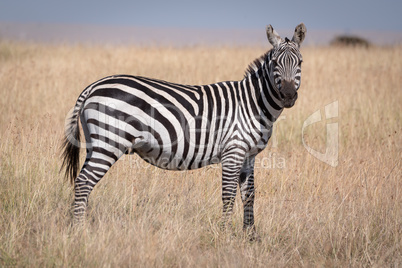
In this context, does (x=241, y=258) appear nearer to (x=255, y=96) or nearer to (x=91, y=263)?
(x=91, y=263)

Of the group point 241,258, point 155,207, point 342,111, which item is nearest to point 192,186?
point 155,207

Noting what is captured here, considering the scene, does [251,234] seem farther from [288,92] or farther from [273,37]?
[273,37]

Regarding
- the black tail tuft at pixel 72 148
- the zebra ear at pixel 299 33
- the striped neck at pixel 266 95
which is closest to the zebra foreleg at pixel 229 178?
the striped neck at pixel 266 95

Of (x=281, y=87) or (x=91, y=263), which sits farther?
(x=281, y=87)

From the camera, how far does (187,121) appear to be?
5016 mm

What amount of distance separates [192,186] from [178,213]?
1.06 m

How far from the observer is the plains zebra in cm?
468

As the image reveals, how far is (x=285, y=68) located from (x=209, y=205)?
197 centimetres

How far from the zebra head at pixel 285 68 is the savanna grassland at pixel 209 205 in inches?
55.8

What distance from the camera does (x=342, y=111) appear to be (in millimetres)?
10789

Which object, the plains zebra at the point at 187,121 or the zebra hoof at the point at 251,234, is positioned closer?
the plains zebra at the point at 187,121

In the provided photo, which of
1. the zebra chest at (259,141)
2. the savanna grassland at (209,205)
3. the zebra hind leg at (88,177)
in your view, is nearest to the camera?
the savanna grassland at (209,205)

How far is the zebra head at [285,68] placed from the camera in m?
4.71

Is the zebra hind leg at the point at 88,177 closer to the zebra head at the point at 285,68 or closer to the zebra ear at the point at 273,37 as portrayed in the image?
the zebra head at the point at 285,68
